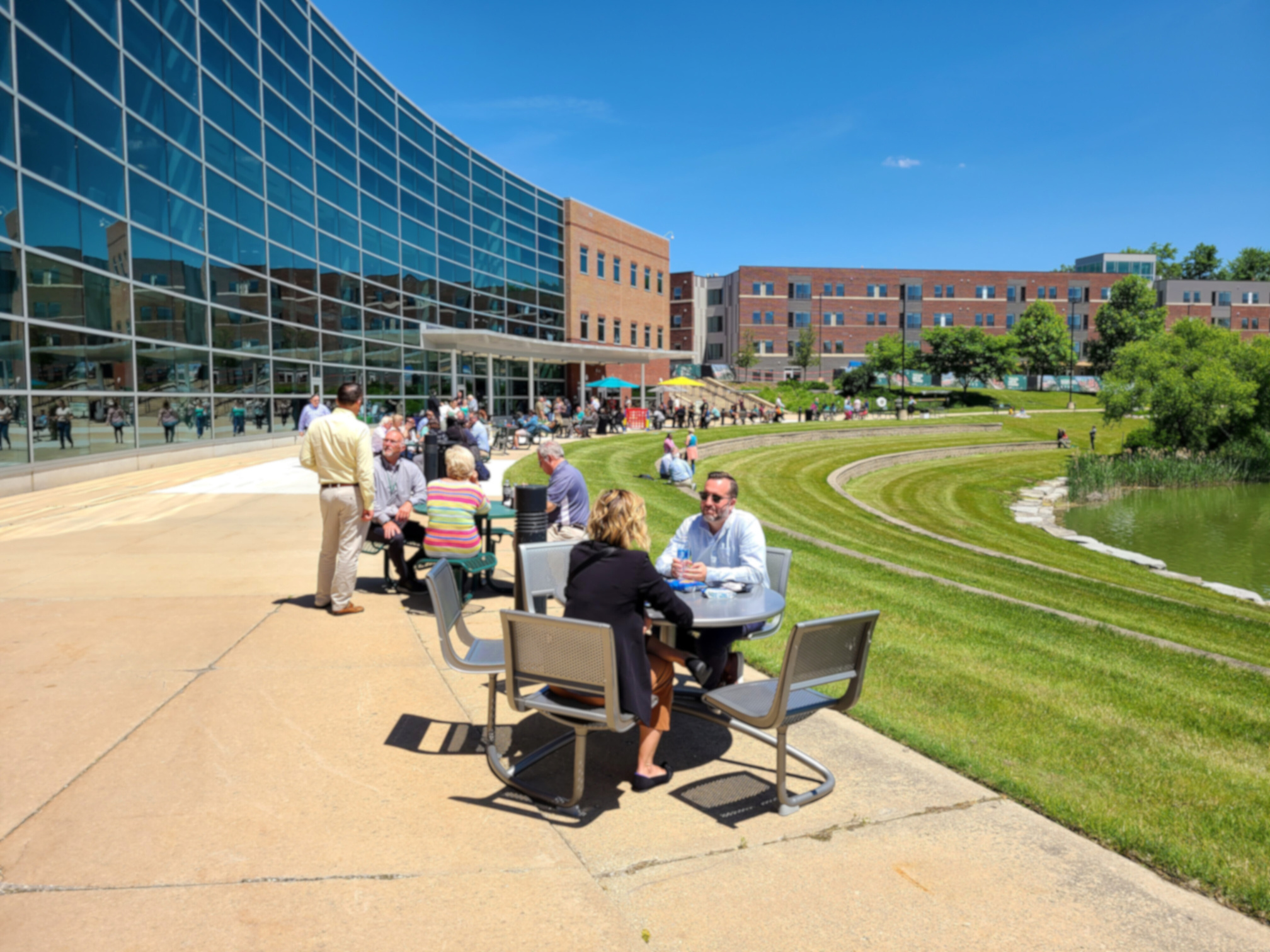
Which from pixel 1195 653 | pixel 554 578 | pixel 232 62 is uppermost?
pixel 232 62

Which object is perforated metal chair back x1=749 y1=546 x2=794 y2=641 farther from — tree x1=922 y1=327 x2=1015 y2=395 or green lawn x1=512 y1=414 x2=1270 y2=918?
tree x1=922 y1=327 x2=1015 y2=395

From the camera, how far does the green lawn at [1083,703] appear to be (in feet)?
12.6

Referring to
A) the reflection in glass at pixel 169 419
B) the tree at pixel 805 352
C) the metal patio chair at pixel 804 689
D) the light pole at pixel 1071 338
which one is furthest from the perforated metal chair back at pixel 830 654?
the light pole at pixel 1071 338

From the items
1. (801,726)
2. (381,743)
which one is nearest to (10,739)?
(381,743)

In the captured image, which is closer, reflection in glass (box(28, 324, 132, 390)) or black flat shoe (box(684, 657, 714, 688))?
black flat shoe (box(684, 657, 714, 688))

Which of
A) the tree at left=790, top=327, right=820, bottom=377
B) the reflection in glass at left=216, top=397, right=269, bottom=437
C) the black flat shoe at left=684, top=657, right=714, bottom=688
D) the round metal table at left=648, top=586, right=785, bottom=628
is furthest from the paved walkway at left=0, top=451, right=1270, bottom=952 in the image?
the tree at left=790, top=327, right=820, bottom=377

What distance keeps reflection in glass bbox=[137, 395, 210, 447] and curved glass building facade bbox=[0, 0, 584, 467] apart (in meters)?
0.06

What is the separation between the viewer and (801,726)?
5137mm

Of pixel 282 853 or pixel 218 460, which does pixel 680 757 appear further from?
pixel 218 460

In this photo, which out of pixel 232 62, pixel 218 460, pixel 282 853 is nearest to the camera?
pixel 282 853

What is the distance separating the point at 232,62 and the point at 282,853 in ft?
86.5

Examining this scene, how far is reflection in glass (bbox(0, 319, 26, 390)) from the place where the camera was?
14617 millimetres

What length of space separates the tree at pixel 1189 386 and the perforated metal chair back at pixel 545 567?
3813 cm

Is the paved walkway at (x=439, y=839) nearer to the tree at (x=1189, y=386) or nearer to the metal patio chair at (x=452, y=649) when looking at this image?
the metal patio chair at (x=452, y=649)
